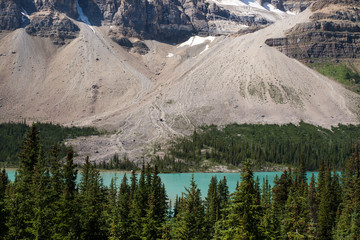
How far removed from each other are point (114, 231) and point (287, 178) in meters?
43.6

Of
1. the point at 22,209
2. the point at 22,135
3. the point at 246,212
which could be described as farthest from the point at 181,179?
the point at 246,212

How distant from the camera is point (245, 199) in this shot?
2934 cm

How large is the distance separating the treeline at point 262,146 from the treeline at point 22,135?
38.8 m

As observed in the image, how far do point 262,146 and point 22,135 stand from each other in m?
94.5

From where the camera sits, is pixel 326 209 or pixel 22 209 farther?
pixel 326 209

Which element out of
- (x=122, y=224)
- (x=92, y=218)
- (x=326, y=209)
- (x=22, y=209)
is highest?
(x=22, y=209)

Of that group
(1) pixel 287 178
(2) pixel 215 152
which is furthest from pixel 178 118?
(1) pixel 287 178

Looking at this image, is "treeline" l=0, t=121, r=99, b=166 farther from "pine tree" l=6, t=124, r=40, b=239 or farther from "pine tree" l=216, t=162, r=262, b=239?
"pine tree" l=216, t=162, r=262, b=239

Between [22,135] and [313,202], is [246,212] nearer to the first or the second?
[313,202]

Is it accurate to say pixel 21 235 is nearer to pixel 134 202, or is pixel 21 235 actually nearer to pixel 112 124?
pixel 134 202

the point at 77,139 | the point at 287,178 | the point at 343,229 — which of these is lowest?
the point at 343,229

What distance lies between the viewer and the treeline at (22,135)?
16200cm

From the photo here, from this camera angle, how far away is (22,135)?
176 metres

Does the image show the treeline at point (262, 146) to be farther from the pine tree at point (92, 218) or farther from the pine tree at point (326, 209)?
the pine tree at point (92, 218)
